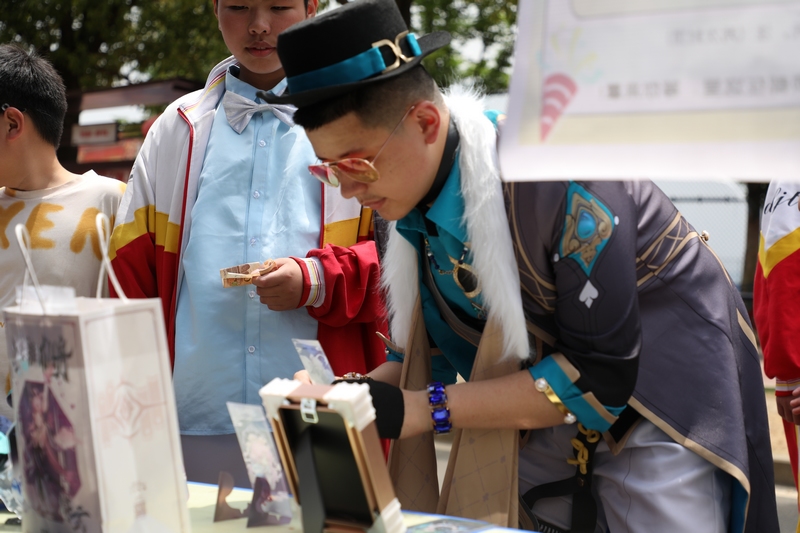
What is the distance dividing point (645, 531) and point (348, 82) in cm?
105

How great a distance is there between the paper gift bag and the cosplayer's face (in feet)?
1.62

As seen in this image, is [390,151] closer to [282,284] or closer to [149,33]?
[282,284]

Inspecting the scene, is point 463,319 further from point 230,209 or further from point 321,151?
point 230,209

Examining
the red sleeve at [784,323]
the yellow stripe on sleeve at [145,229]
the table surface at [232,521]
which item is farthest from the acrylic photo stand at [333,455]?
the red sleeve at [784,323]

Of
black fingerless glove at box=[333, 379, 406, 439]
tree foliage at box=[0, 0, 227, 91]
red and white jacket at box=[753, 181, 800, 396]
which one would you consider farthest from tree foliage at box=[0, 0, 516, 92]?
black fingerless glove at box=[333, 379, 406, 439]

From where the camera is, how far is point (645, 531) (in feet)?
5.41

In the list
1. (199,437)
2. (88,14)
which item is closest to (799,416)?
(199,437)

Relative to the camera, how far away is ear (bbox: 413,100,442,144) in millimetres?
1550

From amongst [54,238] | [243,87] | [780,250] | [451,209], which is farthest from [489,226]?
[780,250]

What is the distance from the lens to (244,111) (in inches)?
91.0

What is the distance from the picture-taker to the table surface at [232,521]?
4.50ft

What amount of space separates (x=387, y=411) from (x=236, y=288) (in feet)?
2.81

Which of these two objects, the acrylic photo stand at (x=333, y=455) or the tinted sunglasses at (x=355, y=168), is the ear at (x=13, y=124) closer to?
the tinted sunglasses at (x=355, y=168)

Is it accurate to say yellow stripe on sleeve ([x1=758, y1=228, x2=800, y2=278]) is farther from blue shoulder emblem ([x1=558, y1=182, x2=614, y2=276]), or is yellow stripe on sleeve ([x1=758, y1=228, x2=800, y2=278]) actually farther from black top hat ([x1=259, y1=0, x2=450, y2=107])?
black top hat ([x1=259, y1=0, x2=450, y2=107])
